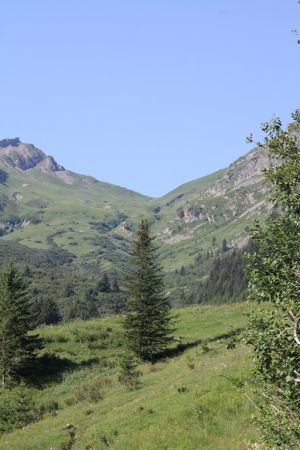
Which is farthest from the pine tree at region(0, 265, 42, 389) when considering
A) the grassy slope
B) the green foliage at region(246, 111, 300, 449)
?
the green foliage at region(246, 111, 300, 449)

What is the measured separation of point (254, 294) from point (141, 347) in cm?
3267

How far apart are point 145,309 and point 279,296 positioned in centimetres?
3398

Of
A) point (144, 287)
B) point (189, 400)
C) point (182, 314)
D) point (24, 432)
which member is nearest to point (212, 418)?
point (189, 400)

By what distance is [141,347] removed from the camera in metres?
43.6

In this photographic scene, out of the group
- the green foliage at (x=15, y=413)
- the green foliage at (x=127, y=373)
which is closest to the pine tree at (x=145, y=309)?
the green foliage at (x=127, y=373)

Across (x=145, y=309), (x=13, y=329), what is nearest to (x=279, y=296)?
(x=145, y=309)

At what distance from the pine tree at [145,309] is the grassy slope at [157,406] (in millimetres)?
2047

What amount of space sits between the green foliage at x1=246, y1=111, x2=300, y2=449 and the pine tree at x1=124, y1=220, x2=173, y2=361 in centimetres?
3221

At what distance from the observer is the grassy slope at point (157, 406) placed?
2083 cm

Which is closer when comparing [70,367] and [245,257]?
[245,257]

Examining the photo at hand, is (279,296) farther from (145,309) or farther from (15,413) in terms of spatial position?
(145,309)

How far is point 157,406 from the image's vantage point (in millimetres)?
26031

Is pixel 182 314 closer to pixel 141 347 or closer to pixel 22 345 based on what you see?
pixel 141 347

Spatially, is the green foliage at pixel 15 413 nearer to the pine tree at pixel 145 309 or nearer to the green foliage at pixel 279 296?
the pine tree at pixel 145 309
